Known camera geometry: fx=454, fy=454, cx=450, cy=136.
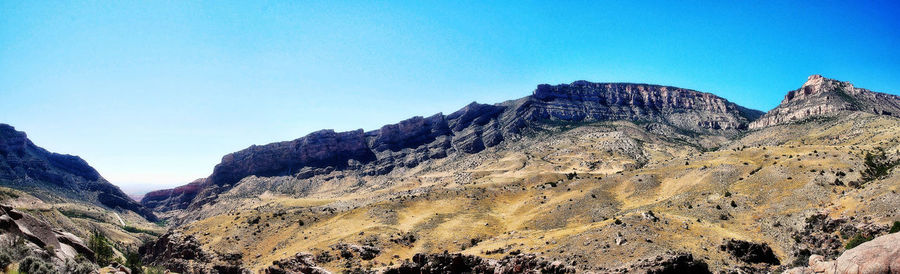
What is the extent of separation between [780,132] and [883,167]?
114m

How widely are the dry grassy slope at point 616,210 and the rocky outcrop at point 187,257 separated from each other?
3.00m

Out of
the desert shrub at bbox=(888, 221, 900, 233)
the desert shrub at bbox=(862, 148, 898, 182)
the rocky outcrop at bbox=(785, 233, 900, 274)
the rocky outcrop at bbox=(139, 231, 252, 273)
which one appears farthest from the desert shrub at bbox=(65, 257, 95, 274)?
the desert shrub at bbox=(862, 148, 898, 182)

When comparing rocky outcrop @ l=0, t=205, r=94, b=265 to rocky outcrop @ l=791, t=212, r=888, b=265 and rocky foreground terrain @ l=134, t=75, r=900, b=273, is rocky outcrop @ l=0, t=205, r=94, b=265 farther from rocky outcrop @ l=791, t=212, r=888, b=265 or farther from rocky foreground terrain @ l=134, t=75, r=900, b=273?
rocky outcrop @ l=791, t=212, r=888, b=265

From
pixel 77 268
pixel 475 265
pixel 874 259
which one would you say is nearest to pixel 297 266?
pixel 475 265

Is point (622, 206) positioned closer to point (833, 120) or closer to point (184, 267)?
point (184, 267)

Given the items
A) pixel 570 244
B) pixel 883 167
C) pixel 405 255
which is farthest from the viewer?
pixel 405 255

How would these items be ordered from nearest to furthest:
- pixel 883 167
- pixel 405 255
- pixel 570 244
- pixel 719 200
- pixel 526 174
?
pixel 570 244, pixel 883 167, pixel 719 200, pixel 405 255, pixel 526 174

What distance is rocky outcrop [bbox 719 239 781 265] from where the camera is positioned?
52.7 meters

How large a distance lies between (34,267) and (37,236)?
13052mm

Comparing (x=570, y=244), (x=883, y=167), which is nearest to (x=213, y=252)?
(x=570, y=244)

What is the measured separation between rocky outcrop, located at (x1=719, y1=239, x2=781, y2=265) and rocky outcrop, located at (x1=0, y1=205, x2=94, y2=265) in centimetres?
6397

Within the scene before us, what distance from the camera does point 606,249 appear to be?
58188 millimetres

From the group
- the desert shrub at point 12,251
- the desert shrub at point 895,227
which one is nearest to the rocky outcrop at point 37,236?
the desert shrub at point 12,251

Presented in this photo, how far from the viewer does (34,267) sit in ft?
79.8
